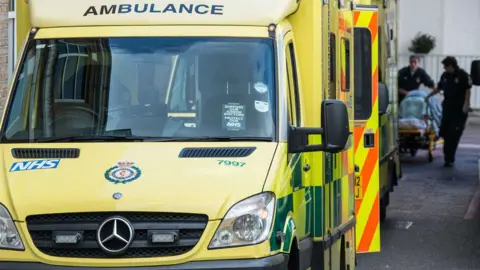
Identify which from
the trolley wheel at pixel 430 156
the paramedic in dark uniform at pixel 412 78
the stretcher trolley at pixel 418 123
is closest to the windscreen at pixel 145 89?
the stretcher trolley at pixel 418 123

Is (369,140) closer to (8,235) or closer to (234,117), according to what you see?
(234,117)

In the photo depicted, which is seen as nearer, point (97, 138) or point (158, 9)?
point (97, 138)

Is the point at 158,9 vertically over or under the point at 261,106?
over

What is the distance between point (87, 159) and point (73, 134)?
1.42 ft

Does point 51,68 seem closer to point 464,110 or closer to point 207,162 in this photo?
point 207,162

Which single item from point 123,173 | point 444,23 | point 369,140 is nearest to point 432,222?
point 369,140

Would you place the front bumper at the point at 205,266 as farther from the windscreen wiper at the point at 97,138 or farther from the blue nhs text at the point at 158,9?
the blue nhs text at the point at 158,9

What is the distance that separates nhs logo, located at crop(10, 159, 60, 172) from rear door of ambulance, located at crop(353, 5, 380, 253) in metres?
4.02

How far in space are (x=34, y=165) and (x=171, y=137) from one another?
810 millimetres

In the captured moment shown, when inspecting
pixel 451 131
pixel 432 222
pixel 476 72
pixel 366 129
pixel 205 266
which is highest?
pixel 476 72

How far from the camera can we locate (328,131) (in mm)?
6984

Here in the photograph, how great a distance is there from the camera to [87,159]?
6742mm

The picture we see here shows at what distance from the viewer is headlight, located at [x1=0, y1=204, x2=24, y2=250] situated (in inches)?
250

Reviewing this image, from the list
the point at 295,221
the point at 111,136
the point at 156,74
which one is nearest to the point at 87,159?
the point at 111,136
